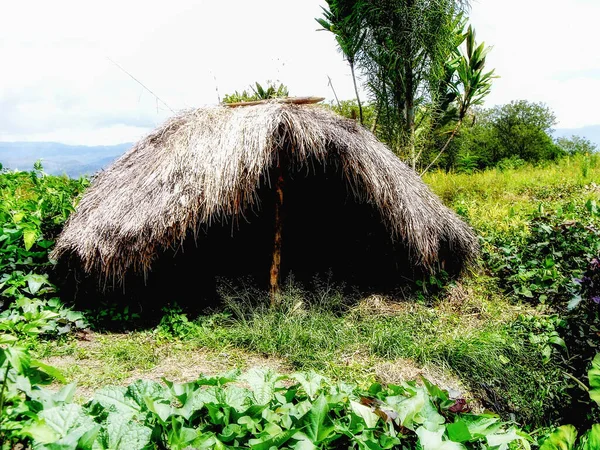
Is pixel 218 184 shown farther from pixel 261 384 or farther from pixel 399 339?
pixel 261 384

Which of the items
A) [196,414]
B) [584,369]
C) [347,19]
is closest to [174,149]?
[196,414]

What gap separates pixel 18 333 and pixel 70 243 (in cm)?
97

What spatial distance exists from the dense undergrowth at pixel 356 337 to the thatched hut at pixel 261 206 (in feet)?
1.50

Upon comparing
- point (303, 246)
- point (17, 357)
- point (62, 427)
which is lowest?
point (303, 246)

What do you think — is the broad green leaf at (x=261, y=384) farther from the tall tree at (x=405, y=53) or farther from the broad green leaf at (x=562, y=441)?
the tall tree at (x=405, y=53)

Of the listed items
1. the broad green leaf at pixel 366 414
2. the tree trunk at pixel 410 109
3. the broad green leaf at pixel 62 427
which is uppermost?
the tree trunk at pixel 410 109

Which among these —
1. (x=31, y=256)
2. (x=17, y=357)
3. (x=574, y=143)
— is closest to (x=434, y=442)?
(x=17, y=357)

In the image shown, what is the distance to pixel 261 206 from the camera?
6.06 meters

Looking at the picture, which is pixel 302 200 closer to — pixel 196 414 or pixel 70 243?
pixel 70 243

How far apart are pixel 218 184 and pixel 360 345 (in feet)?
6.76

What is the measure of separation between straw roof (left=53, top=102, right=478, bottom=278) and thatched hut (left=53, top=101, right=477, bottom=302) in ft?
0.04

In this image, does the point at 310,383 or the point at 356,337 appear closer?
the point at 310,383

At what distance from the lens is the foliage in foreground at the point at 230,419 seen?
1.38m

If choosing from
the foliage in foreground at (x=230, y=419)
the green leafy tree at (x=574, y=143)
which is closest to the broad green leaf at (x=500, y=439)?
the foliage in foreground at (x=230, y=419)
